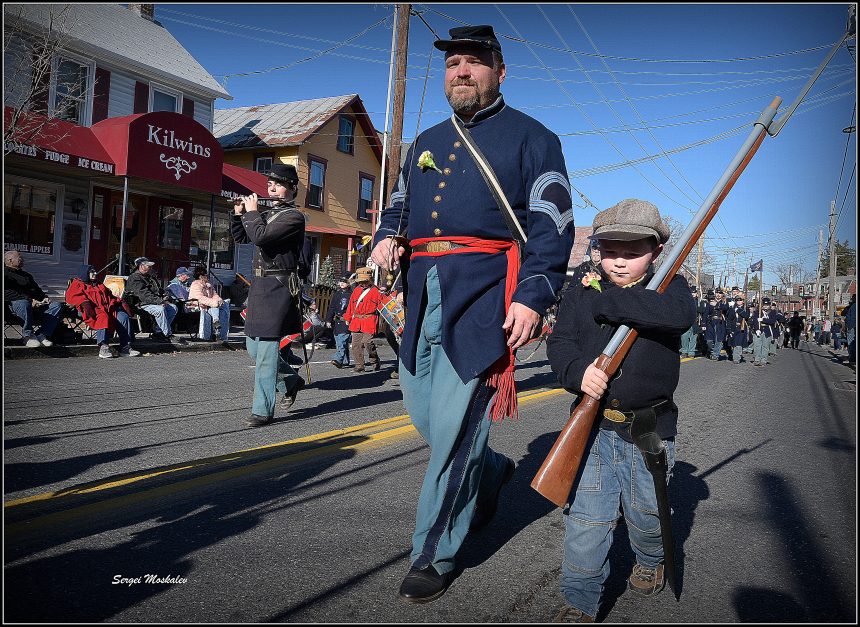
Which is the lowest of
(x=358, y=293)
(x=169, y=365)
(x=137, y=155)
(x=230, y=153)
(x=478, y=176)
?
(x=169, y=365)

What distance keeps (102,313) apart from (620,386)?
9548mm

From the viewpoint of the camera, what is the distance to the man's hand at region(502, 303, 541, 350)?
2.60 meters

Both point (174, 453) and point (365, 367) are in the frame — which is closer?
point (174, 453)

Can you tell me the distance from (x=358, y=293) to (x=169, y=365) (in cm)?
302

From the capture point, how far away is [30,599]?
93.1 inches

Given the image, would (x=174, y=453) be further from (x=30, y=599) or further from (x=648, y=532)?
(x=648, y=532)

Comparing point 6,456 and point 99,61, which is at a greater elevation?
point 99,61

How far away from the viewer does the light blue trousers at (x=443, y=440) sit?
2.71 meters

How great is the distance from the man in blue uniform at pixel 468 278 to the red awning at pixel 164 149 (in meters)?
13.9

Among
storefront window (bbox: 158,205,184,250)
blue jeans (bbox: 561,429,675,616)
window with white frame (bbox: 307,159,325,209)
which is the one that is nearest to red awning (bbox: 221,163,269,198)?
storefront window (bbox: 158,205,184,250)

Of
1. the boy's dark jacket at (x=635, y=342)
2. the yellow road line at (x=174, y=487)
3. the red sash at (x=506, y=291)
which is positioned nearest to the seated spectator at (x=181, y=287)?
the yellow road line at (x=174, y=487)

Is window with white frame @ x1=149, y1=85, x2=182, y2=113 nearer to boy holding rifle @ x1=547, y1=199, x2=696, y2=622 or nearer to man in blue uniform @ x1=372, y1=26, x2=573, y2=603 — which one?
man in blue uniform @ x1=372, y1=26, x2=573, y2=603

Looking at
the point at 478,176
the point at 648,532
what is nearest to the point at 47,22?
the point at 478,176

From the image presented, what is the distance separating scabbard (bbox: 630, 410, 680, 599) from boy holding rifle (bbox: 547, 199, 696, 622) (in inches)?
0.5
